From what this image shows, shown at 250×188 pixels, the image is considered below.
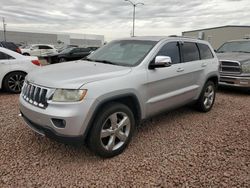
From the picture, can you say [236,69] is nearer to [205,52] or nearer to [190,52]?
[205,52]

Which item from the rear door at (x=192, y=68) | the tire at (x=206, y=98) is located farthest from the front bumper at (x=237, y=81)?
the rear door at (x=192, y=68)

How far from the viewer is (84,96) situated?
283 cm

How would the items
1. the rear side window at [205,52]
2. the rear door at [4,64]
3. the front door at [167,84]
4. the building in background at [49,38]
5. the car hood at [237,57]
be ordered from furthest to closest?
the building in background at [49,38] → the car hood at [237,57] → the rear door at [4,64] → the rear side window at [205,52] → the front door at [167,84]

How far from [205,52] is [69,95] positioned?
3.68 m

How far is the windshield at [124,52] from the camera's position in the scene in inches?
149

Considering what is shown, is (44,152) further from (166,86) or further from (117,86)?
(166,86)

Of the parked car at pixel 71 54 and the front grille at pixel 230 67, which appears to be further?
the parked car at pixel 71 54

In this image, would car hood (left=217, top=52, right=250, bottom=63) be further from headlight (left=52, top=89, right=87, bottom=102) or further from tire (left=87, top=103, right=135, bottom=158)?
headlight (left=52, top=89, right=87, bottom=102)

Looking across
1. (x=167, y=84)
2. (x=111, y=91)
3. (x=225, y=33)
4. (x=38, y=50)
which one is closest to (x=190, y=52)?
(x=167, y=84)

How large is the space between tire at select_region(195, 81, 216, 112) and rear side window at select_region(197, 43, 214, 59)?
600 mm

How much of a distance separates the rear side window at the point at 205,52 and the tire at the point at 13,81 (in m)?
5.12

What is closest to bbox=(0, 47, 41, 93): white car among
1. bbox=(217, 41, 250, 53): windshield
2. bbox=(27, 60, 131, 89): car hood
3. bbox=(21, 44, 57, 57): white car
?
bbox=(27, 60, 131, 89): car hood

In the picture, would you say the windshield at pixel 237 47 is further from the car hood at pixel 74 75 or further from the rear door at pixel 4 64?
the rear door at pixel 4 64

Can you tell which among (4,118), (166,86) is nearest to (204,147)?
(166,86)
